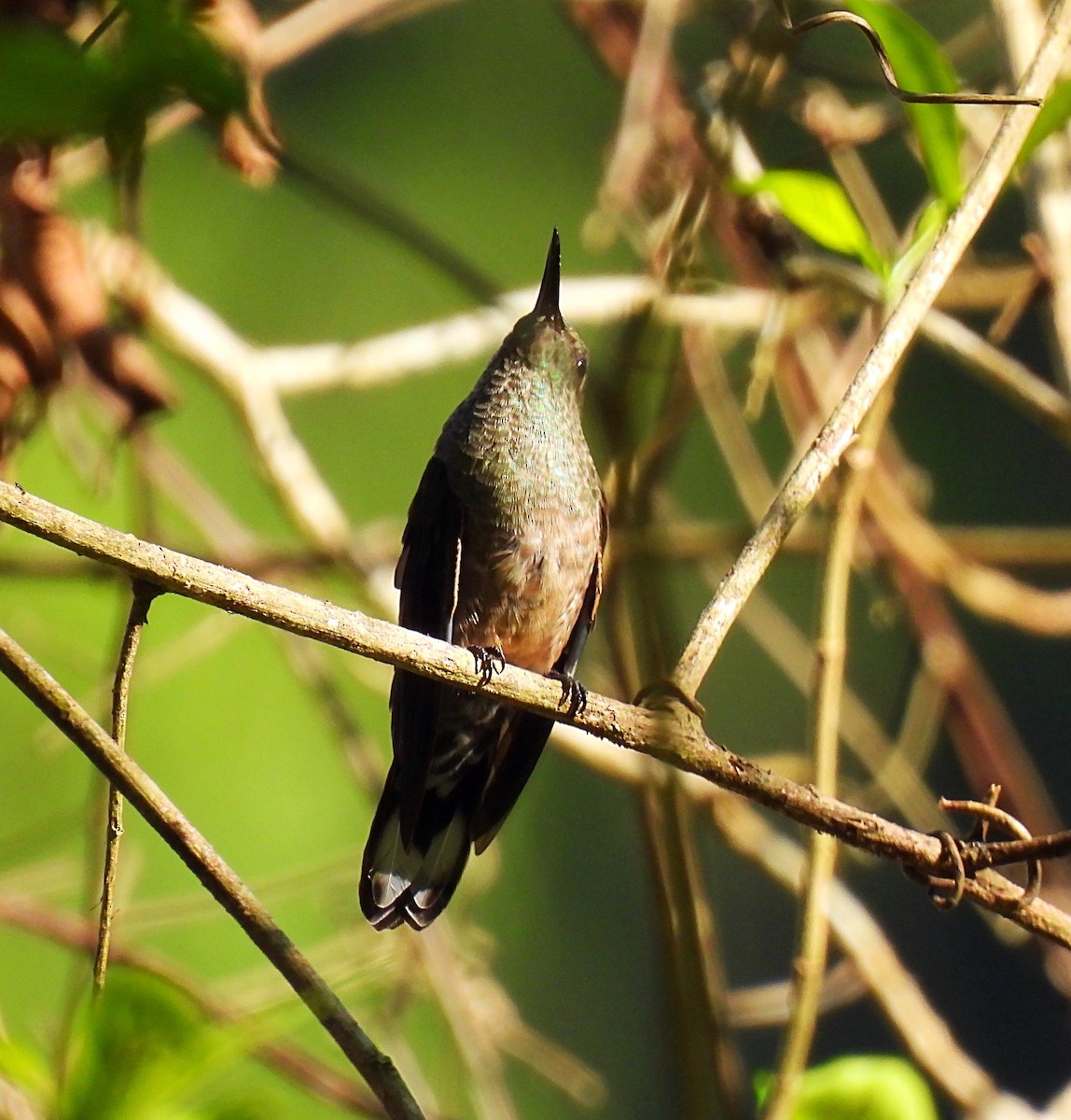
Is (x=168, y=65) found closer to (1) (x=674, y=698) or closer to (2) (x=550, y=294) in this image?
(1) (x=674, y=698)

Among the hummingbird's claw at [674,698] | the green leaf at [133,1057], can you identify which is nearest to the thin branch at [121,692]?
the green leaf at [133,1057]

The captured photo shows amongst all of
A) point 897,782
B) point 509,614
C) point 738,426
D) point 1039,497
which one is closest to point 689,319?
point 738,426

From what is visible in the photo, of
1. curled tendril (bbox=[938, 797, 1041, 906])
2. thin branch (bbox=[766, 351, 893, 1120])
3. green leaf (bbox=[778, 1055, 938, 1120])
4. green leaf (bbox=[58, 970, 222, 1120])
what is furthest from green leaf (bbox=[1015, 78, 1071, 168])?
green leaf (bbox=[58, 970, 222, 1120])

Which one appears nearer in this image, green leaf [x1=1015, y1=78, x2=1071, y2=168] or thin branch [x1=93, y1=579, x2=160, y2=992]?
thin branch [x1=93, y1=579, x2=160, y2=992]

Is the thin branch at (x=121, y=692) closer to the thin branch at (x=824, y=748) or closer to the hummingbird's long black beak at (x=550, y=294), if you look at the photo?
the thin branch at (x=824, y=748)

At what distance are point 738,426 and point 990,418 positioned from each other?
221 inches

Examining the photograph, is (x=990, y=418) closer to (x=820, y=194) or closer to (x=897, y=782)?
(x=897, y=782)

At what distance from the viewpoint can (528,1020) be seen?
6.70 meters

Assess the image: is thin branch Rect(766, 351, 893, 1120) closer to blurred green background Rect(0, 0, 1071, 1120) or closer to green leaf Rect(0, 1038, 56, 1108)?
green leaf Rect(0, 1038, 56, 1108)

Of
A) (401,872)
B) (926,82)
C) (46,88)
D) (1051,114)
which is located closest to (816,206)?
(926,82)

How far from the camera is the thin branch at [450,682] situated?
1.20 meters

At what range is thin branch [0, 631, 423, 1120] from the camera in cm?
115

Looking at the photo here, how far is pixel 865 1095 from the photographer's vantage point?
1.35 m

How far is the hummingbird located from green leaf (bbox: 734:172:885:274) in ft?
2.37
